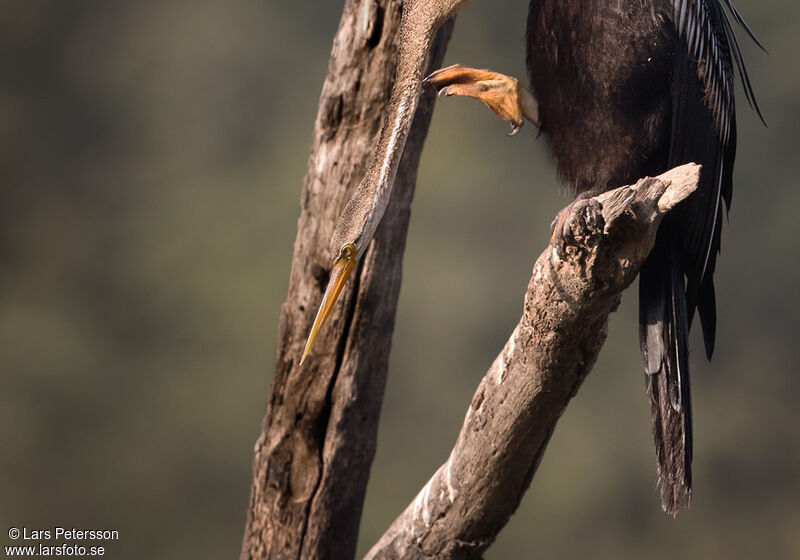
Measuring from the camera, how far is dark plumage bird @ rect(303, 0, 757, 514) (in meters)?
1.59

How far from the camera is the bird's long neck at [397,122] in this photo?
5.04 feet

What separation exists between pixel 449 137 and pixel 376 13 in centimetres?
163

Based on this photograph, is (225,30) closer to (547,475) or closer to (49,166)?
(49,166)

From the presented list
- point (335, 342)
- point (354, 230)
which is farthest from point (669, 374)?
point (335, 342)

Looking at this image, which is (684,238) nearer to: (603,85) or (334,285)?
(603,85)

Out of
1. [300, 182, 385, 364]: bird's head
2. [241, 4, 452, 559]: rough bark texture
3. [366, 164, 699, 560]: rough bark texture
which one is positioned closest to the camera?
[366, 164, 699, 560]: rough bark texture

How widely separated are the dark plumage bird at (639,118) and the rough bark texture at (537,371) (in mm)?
226

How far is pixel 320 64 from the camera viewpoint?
11.4ft

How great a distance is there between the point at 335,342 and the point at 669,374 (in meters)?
0.82

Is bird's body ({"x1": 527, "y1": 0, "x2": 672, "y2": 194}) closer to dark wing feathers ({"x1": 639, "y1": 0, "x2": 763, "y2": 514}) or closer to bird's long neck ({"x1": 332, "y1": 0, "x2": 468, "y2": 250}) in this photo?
dark wing feathers ({"x1": 639, "y1": 0, "x2": 763, "y2": 514})

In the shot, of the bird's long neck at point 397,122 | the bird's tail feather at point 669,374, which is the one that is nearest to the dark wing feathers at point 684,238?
the bird's tail feather at point 669,374

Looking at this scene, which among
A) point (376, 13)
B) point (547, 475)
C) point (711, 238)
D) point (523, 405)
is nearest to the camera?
point (523, 405)

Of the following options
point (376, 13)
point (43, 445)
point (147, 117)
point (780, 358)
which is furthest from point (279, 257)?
point (780, 358)

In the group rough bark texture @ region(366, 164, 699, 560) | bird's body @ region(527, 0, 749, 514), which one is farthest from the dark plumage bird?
rough bark texture @ region(366, 164, 699, 560)
